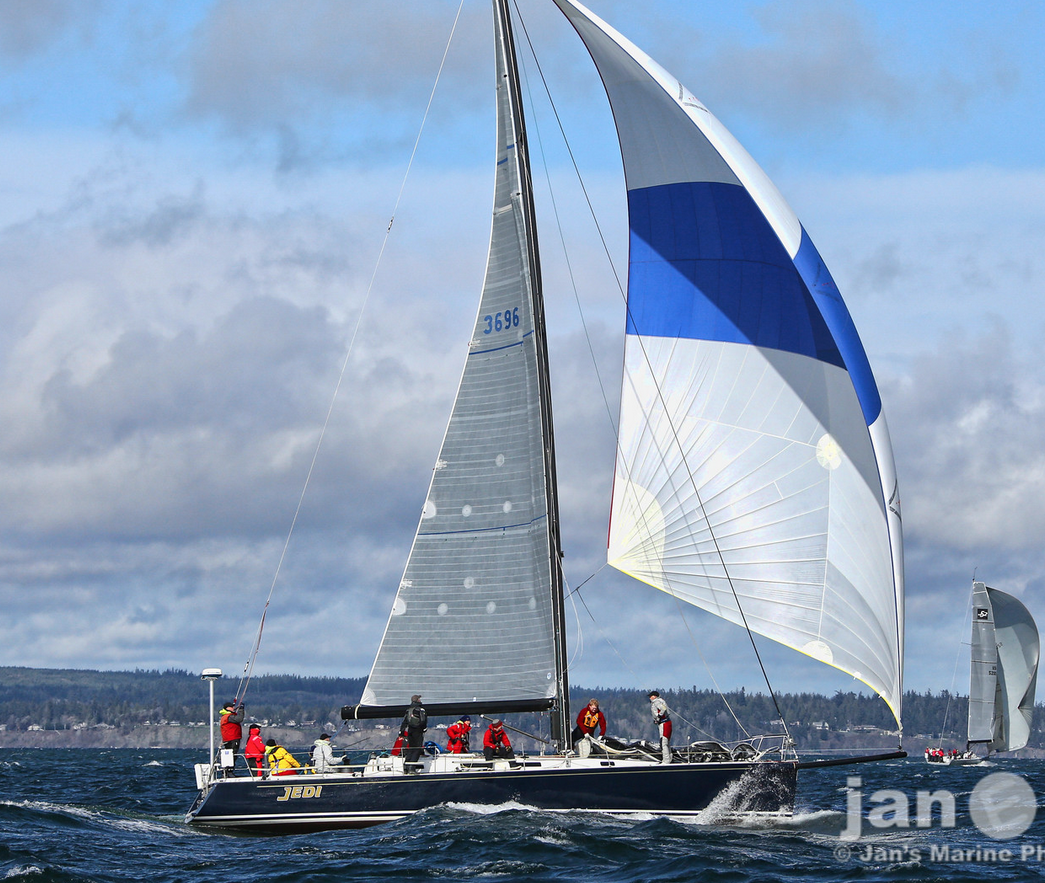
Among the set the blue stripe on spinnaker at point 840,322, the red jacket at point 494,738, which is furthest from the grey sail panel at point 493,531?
the blue stripe on spinnaker at point 840,322

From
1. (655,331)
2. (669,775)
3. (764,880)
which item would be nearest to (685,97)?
(655,331)

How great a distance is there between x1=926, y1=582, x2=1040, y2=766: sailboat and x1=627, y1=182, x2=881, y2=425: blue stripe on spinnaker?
39622mm

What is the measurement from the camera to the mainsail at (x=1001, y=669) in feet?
177

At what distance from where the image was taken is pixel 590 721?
Answer: 18.0m

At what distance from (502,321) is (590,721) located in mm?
6077

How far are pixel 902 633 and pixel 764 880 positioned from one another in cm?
492

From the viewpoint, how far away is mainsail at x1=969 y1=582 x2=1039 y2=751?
177 feet

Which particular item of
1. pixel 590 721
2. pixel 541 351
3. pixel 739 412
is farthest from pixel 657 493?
pixel 590 721

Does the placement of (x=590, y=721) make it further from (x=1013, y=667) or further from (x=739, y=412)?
(x=1013, y=667)

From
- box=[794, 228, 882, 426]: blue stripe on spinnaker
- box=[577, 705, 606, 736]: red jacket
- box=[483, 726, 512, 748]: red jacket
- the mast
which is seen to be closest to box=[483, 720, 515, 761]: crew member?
box=[483, 726, 512, 748]: red jacket

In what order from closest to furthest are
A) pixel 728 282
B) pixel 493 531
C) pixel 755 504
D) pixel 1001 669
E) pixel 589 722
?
1. pixel 755 504
2. pixel 589 722
3. pixel 728 282
4. pixel 493 531
5. pixel 1001 669

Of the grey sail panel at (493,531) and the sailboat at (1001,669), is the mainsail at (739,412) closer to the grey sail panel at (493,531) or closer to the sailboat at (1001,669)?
the grey sail panel at (493,531)

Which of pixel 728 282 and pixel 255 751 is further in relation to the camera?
pixel 728 282

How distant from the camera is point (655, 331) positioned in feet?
61.3
